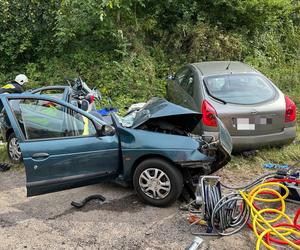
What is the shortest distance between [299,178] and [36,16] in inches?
375

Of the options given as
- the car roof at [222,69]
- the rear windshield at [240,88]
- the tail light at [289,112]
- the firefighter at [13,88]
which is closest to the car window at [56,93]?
the firefighter at [13,88]

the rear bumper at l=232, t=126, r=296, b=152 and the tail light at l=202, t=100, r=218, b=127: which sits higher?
the tail light at l=202, t=100, r=218, b=127

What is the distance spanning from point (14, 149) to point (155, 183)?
3118 millimetres

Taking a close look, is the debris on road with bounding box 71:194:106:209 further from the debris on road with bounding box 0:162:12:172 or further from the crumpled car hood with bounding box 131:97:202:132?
the debris on road with bounding box 0:162:12:172

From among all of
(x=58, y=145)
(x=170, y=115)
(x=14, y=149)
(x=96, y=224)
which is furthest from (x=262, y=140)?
(x=14, y=149)

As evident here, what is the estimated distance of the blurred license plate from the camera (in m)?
6.27

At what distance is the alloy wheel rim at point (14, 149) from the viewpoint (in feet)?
23.1

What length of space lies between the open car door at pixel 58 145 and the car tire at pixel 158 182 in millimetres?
347

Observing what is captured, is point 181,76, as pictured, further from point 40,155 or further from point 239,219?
point 239,219

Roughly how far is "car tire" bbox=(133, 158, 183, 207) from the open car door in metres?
0.35

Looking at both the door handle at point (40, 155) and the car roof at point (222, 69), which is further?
the car roof at point (222, 69)

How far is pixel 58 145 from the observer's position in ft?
16.5

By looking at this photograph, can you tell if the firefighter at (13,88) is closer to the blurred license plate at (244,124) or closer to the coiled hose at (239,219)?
the blurred license plate at (244,124)

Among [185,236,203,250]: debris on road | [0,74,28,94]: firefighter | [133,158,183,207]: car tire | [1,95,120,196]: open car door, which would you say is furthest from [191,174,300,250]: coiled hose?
[0,74,28,94]: firefighter
